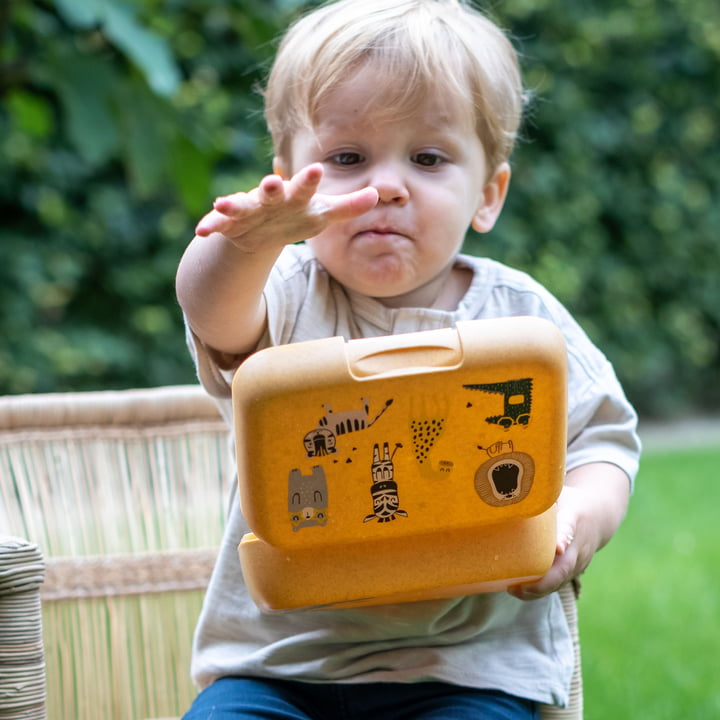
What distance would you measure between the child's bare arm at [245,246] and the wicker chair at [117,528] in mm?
511

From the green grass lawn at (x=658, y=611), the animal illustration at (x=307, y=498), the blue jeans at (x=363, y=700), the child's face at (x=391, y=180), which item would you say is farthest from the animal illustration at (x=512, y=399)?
the green grass lawn at (x=658, y=611)

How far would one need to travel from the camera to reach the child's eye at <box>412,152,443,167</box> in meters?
1.18

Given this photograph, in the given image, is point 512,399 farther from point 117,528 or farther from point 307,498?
point 117,528

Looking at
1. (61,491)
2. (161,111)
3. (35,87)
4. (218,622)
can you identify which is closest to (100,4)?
(161,111)

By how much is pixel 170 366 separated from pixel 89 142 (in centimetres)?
171

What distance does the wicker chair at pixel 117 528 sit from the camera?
153 centimetres

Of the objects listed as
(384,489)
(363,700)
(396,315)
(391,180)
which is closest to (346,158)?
(391,180)

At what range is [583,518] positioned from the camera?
3.81 feet

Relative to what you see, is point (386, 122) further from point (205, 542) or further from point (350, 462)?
point (205, 542)

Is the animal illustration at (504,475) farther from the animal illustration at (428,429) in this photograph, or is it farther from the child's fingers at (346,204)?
the child's fingers at (346,204)

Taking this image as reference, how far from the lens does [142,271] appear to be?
3934 millimetres

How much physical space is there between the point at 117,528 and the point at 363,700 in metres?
0.57

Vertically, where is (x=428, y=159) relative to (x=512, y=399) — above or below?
above

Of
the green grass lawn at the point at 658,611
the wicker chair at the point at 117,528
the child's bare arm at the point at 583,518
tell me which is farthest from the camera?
the green grass lawn at the point at 658,611
